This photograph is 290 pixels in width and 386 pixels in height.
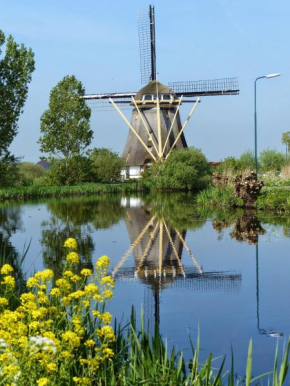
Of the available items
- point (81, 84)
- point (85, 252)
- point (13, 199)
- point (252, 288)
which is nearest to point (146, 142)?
point (81, 84)

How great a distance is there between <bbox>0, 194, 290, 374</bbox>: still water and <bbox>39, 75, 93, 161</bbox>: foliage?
32.3 m

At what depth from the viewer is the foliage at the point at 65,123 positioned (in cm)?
6138

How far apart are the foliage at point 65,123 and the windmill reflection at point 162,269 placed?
3961 centimetres

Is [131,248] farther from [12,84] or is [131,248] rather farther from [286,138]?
[286,138]

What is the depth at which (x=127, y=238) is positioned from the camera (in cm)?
2145

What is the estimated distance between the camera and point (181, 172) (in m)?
57.9

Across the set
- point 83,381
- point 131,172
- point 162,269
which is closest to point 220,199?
point 162,269

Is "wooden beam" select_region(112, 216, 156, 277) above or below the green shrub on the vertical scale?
below

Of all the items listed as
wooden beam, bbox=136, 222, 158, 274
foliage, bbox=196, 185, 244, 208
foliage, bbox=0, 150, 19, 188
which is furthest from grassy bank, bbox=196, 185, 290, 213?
foliage, bbox=0, 150, 19, 188

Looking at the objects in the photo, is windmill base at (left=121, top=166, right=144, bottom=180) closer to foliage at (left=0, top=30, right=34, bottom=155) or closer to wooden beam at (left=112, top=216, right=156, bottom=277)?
foliage at (left=0, top=30, right=34, bottom=155)

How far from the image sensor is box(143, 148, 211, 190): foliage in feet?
192

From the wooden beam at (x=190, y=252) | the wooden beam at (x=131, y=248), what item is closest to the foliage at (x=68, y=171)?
the wooden beam at (x=131, y=248)

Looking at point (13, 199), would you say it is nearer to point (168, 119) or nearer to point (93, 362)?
point (168, 119)

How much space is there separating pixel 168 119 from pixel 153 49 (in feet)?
22.1
